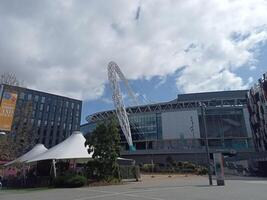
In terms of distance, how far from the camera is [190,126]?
102625 mm

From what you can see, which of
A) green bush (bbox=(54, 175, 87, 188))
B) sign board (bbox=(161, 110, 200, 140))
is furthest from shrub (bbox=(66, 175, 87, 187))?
sign board (bbox=(161, 110, 200, 140))

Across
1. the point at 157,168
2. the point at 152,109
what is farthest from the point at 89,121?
the point at 157,168

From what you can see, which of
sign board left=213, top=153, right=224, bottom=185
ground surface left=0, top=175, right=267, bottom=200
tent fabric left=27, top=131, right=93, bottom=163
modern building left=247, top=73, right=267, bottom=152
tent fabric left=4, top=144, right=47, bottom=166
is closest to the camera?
ground surface left=0, top=175, right=267, bottom=200

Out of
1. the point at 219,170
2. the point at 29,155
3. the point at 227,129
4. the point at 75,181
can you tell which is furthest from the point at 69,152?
the point at 227,129

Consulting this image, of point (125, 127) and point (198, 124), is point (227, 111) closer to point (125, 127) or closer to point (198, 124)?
point (198, 124)

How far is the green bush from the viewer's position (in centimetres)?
2578

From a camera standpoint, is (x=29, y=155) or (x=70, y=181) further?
(x=29, y=155)

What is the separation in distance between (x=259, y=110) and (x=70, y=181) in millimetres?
56088

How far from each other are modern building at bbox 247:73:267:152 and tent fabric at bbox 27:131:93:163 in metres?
45.0

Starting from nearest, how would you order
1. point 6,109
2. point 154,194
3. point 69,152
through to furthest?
point 154,194
point 6,109
point 69,152

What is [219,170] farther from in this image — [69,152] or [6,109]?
[6,109]

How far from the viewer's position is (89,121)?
4990 inches

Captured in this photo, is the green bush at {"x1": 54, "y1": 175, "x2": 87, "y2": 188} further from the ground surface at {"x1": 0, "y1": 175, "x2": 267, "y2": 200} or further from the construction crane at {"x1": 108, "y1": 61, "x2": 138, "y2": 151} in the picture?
the construction crane at {"x1": 108, "y1": 61, "x2": 138, "y2": 151}

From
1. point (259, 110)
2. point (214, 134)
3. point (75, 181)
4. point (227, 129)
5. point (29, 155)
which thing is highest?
point (227, 129)
